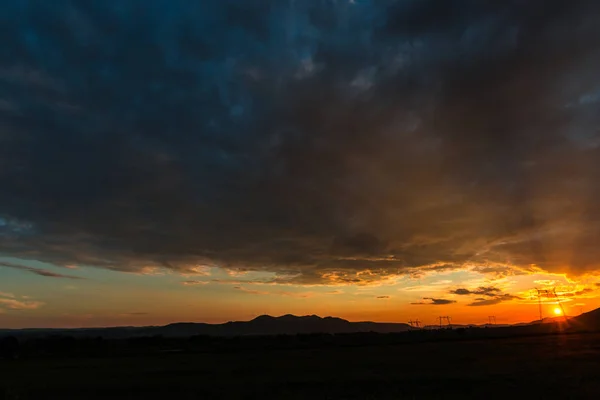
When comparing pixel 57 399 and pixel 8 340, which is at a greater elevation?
pixel 8 340

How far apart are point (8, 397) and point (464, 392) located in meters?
31.7

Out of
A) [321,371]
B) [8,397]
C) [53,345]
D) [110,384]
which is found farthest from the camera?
[53,345]

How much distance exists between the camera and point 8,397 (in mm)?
32844

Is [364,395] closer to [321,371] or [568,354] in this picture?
[321,371]

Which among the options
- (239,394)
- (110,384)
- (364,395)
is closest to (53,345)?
(110,384)

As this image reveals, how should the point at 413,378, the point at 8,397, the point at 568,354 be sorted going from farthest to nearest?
the point at 568,354 < the point at 413,378 < the point at 8,397

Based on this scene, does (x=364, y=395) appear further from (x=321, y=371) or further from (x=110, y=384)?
(x=110, y=384)

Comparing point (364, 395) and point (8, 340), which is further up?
point (8, 340)

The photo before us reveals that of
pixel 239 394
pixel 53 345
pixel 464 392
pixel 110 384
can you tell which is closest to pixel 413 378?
pixel 464 392

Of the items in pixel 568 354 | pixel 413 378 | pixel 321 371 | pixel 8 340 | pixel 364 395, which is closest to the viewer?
pixel 364 395

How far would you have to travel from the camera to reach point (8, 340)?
10881cm

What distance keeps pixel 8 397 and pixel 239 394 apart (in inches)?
631

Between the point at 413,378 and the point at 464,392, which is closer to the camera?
the point at 464,392

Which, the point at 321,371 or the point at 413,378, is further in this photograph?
the point at 321,371
